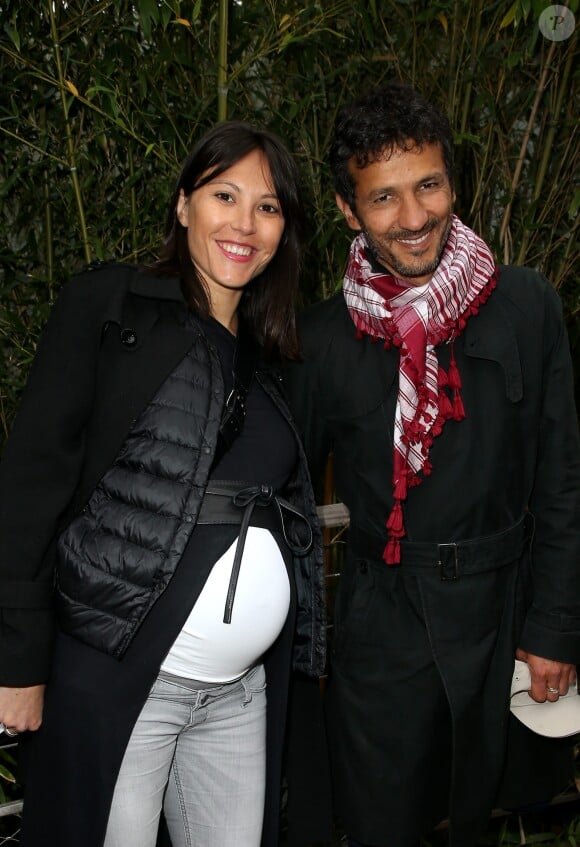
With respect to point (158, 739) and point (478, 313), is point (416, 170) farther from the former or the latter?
point (158, 739)

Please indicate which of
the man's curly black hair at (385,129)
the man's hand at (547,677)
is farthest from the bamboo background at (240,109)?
the man's hand at (547,677)

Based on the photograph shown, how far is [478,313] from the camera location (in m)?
1.89

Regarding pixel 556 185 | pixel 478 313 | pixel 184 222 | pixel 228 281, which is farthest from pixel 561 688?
pixel 556 185

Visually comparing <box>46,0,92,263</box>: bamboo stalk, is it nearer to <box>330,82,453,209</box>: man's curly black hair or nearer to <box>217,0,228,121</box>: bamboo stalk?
<box>217,0,228,121</box>: bamboo stalk

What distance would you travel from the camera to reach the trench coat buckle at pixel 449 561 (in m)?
1.84

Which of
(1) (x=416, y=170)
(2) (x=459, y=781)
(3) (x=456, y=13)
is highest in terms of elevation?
(3) (x=456, y=13)

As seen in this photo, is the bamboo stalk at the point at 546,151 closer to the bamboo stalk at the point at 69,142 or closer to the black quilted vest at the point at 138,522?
the bamboo stalk at the point at 69,142

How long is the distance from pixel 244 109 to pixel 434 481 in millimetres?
1212

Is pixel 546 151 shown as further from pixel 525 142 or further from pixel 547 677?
pixel 547 677

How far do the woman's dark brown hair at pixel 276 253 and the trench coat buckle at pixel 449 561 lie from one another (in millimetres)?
508

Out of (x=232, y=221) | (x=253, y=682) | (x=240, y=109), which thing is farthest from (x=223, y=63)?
(x=253, y=682)

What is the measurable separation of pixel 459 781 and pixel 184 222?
Result: 126cm

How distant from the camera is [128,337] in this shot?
1620 millimetres

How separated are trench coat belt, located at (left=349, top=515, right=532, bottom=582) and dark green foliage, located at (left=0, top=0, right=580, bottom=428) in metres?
0.94
